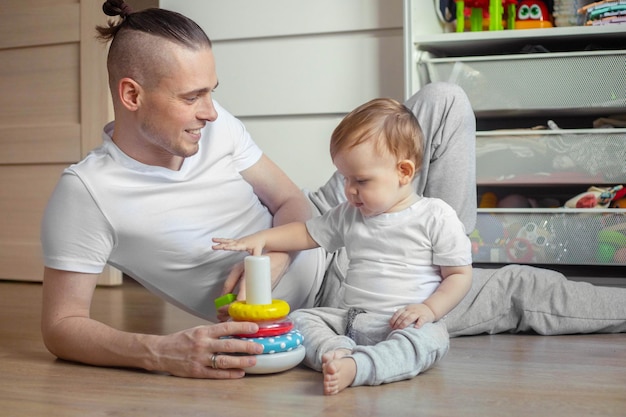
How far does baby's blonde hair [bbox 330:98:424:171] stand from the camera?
137 centimetres

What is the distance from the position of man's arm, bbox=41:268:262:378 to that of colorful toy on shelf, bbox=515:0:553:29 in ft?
4.60

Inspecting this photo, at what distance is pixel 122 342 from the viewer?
→ 1342mm

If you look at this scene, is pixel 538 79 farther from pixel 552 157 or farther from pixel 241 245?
pixel 241 245

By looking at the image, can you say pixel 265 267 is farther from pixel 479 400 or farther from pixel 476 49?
pixel 476 49

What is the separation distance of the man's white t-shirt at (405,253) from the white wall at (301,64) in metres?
0.96

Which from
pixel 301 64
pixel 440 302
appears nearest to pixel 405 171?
pixel 440 302

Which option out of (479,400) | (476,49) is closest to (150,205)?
(479,400)

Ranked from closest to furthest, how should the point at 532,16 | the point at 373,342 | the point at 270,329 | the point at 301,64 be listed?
1. the point at 270,329
2. the point at 373,342
3. the point at 532,16
4. the point at 301,64

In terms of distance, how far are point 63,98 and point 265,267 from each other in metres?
1.82

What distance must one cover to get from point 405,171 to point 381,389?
0.37 meters

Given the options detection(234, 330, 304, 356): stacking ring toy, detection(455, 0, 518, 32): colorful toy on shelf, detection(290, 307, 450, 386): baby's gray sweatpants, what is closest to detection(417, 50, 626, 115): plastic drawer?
detection(455, 0, 518, 32): colorful toy on shelf

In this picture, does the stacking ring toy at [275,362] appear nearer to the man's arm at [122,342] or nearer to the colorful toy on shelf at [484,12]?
the man's arm at [122,342]

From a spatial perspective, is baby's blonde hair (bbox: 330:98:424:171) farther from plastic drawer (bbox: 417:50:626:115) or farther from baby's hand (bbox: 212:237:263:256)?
plastic drawer (bbox: 417:50:626:115)

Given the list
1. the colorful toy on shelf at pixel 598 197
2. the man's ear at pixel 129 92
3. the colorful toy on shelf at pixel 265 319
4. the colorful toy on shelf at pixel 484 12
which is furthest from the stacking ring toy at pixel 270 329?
the colorful toy on shelf at pixel 484 12
